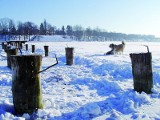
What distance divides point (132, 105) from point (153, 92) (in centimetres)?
176

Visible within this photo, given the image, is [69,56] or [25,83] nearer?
[25,83]

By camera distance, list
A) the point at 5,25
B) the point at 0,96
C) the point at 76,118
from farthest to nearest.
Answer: the point at 5,25 < the point at 0,96 < the point at 76,118

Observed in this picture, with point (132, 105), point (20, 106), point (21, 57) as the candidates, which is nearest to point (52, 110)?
point (20, 106)

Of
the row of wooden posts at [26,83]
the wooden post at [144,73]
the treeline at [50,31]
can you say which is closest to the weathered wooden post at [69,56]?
the wooden post at [144,73]

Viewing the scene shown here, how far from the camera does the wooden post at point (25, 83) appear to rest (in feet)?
18.7

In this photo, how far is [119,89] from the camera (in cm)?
812

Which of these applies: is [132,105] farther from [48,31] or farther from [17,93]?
[48,31]

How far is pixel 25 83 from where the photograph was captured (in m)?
5.73

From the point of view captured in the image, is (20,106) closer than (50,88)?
Yes

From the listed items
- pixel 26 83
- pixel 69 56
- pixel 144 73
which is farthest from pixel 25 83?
pixel 69 56

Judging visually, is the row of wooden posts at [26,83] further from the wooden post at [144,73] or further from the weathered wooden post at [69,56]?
the weathered wooden post at [69,56]

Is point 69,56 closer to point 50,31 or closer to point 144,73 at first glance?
point 144,73

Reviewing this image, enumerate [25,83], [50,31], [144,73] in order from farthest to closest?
[50,31]
[144,73]
[25,83]

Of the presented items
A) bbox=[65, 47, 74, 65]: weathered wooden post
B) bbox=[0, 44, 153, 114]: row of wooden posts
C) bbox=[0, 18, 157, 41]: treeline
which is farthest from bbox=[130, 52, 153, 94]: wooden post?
bbox=[0, 18, 157, 41]: treeline
